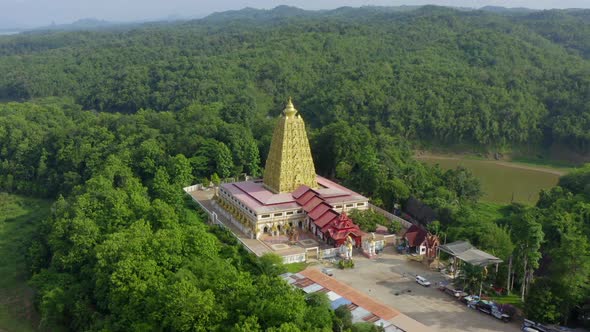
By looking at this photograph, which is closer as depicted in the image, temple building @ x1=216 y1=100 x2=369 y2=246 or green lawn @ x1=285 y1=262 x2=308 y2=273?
green lawn @ x1=285 y1=262 x2=308 y2=273

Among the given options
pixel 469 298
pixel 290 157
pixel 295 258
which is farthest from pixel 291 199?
pixel 469 298

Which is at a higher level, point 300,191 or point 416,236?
point 300,191

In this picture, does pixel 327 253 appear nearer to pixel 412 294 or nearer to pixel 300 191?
pixel 412 294

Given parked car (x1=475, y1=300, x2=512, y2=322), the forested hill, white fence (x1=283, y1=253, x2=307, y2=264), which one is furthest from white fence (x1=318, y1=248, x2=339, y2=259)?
the forested hill

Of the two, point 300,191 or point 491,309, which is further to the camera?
point 300,191

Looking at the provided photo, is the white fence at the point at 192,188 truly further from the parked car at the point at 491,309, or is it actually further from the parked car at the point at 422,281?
the parked car at the point at 491,309

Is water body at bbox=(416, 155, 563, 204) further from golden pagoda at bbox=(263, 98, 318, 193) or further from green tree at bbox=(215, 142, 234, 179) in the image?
green tree at bbox=(215, 142, 234, 179)
